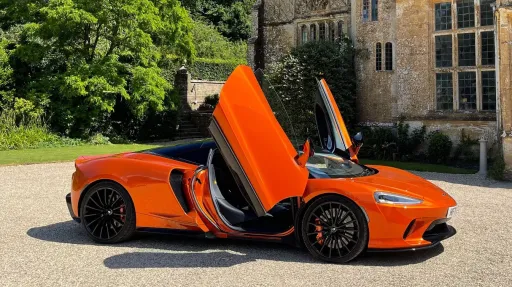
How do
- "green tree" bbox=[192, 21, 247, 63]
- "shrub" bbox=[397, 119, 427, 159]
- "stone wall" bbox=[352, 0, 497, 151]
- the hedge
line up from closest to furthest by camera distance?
"stone wall" bbox=[352, 0, 497, 151], "shrub" bbox=[397, 119, 427, 159], the hedge, "green tree" bbox=[192, 21, 247, 63]

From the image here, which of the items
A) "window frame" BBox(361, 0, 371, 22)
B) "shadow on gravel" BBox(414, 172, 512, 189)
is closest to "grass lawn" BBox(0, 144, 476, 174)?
"shadow on gravel" BBox(414, 172, 512, 189)

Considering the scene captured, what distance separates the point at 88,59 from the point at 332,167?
18.7m

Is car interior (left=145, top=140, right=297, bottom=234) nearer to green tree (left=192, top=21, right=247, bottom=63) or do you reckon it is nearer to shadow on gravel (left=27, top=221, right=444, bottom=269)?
shadow on gravel (left=27, top=221, right=444, bottom=269)

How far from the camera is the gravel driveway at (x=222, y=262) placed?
4715 millimetres

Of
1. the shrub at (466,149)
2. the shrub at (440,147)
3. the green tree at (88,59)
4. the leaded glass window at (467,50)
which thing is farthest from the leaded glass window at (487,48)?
the green tree at (88,59)

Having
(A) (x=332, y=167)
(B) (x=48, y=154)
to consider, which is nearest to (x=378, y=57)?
(B) (x=48, y=154)

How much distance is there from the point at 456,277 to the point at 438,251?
36.7 inches

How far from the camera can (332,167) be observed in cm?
598

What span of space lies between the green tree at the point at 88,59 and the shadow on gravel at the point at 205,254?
1542 centimetres

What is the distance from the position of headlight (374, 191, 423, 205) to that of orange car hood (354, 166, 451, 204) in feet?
0.22

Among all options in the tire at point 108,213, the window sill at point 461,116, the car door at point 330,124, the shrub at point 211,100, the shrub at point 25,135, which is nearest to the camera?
the tire at point 108,213

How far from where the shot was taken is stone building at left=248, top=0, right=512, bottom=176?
48.8 feet

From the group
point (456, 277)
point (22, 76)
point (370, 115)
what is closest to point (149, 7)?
point (22, 76)

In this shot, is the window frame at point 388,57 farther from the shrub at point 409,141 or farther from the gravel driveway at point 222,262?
the gravel driveway at point 222,262
